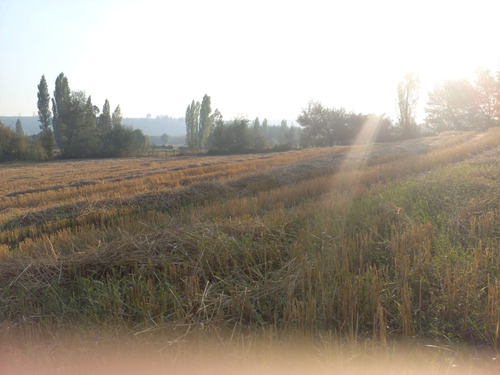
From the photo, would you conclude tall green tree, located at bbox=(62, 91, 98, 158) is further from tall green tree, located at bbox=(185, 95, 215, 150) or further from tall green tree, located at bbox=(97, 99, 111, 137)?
tall green tree, located at bbox=(185, 95, 215, 150)

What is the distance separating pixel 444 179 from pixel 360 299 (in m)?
5.50

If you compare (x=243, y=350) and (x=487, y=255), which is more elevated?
(x=487, y=255)

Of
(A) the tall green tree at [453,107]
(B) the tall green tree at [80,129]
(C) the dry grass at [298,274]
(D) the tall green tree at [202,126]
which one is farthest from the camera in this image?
(D) the tall green tree at [202,126]

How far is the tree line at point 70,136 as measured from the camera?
41.3 metres

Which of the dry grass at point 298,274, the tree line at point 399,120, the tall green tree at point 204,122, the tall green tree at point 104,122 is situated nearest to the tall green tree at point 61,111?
the tall green tree at point 104,122

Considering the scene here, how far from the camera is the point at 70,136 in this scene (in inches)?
1790

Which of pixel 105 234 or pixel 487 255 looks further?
pixel 105 234

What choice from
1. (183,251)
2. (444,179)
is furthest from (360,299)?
(444,179)

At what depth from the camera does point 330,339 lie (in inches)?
95.8

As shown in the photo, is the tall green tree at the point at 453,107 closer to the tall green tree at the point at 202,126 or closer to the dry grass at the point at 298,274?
the tall green tree at the point at 202,126

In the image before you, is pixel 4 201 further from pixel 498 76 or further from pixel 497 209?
pixel 498 76

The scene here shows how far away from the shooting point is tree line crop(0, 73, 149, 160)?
4131 centimetres

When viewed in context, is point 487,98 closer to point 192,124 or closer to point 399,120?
point 399,120

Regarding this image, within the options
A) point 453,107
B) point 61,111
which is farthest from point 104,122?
point 453,107
